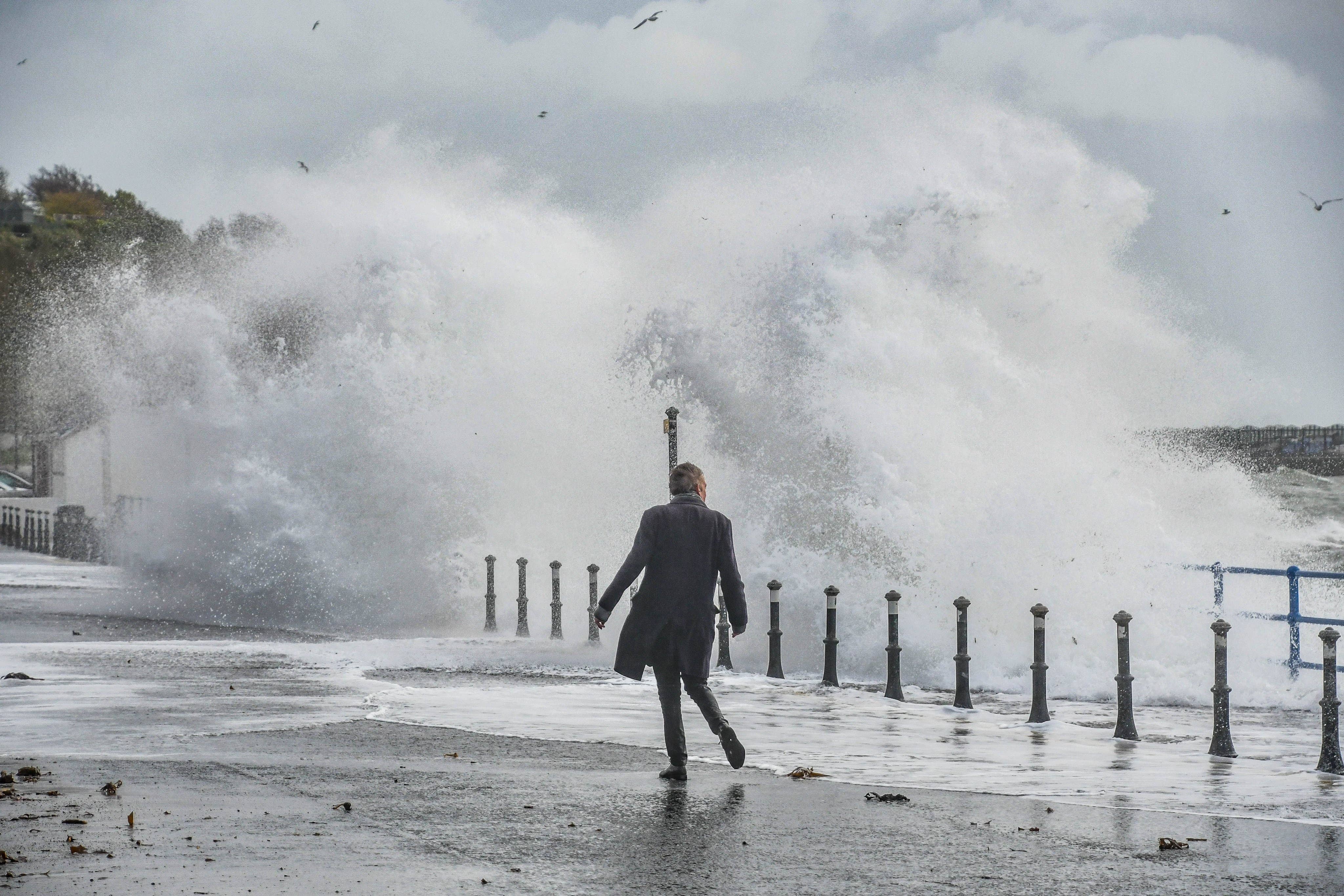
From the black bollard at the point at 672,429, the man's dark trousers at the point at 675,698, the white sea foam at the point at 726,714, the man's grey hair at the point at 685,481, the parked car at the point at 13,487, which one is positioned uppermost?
the parked car at the point at 13,487

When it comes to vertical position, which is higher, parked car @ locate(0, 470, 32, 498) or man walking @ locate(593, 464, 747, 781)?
parked car @ locate(0, 470, 32, 498)

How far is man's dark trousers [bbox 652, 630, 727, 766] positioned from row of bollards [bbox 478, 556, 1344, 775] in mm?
2918

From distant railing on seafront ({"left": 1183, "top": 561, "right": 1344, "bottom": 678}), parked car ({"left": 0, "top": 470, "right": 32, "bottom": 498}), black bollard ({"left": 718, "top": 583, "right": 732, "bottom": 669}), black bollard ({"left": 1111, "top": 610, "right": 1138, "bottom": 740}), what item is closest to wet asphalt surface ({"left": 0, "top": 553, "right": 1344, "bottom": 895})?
black bollard ({"left": 1111, "top": 610, "right": 1138, "bottom": 740})

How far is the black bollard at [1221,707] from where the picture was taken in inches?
452

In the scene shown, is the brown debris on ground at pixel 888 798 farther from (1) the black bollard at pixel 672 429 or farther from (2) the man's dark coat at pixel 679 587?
(1) the black bollard at pixel 672 429

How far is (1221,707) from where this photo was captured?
37.8 feet

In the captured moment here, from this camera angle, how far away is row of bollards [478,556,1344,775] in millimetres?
10805

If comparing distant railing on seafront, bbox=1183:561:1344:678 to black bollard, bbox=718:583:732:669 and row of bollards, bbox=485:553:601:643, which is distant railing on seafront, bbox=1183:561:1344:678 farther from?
row of bollards, bbox=485:553:601:643

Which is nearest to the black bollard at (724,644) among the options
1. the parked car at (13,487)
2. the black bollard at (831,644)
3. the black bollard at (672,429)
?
the black bollard at (831,644)

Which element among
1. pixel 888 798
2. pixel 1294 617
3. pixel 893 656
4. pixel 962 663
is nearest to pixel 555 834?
pixel 888 798

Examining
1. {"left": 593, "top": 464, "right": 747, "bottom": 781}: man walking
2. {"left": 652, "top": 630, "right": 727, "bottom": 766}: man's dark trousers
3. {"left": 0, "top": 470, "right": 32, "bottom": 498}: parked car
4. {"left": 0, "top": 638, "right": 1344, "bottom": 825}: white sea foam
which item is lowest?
{"left": 0, "top": 638, "right": 1344, "bottom": 825}: white sea foam

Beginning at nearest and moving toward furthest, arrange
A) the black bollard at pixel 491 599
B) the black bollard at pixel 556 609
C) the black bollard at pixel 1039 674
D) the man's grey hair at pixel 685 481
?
the man's grey hair at pixel 685 481 → the black bollard at pixel 1039 674 → the black bollard at pixel 556 609 → the black bollard at pixel 491 599

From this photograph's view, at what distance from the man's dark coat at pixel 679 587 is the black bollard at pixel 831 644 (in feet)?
21.9

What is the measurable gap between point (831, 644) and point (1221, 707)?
5.30 metres
